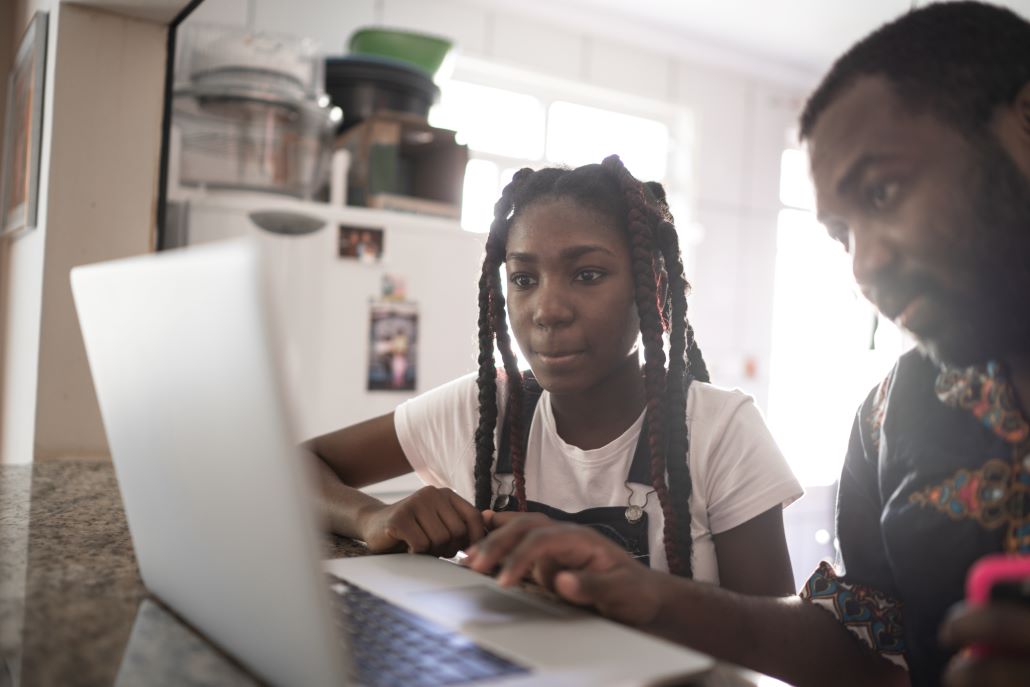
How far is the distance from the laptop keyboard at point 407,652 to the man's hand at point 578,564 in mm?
76

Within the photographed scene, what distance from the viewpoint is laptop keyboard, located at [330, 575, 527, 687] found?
495 millimetres

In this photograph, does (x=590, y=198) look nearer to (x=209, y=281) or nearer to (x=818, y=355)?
(x=209, y=281)

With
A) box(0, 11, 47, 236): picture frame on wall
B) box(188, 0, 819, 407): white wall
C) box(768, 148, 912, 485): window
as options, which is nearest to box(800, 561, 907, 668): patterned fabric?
box(0, 11, 47, 236): picture frame on wall

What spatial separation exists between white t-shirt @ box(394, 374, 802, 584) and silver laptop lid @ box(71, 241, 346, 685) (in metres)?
0.63

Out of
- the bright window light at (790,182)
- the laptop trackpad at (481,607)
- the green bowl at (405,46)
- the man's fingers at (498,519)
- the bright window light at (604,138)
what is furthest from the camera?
the bright window light at (790,182)

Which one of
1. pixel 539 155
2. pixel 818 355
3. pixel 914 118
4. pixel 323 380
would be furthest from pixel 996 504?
pixel 818 355

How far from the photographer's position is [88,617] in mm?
612

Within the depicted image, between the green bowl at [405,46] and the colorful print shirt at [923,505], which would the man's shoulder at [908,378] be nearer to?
the colorful print shirt at [923,505]

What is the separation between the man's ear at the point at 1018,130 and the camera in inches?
25.8

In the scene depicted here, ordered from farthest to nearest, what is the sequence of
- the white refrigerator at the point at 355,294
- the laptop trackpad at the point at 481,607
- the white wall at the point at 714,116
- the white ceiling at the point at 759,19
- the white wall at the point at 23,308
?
the white wall at the point at 714,116, the white ceiling at the point at 759,19, the white refrigerator at the point at 355,294, the white wall at the point at 23,308, the laptop trackpad at the point at 481,607

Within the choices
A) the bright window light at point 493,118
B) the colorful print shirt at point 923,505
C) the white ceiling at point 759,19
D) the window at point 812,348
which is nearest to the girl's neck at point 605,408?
the colorful print shirt at point 923,505

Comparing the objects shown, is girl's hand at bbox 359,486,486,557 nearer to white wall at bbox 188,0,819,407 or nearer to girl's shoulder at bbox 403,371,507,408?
girl's shoulder at bbox 403,371,507,408

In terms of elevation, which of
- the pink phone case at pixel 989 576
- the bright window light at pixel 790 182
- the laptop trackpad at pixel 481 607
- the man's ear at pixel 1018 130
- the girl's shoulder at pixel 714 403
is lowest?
the laptop trackpad at pixel 481 607

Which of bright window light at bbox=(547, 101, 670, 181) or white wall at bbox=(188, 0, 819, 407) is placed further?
bright window light at bbox=(547, 101, 670, 181)
